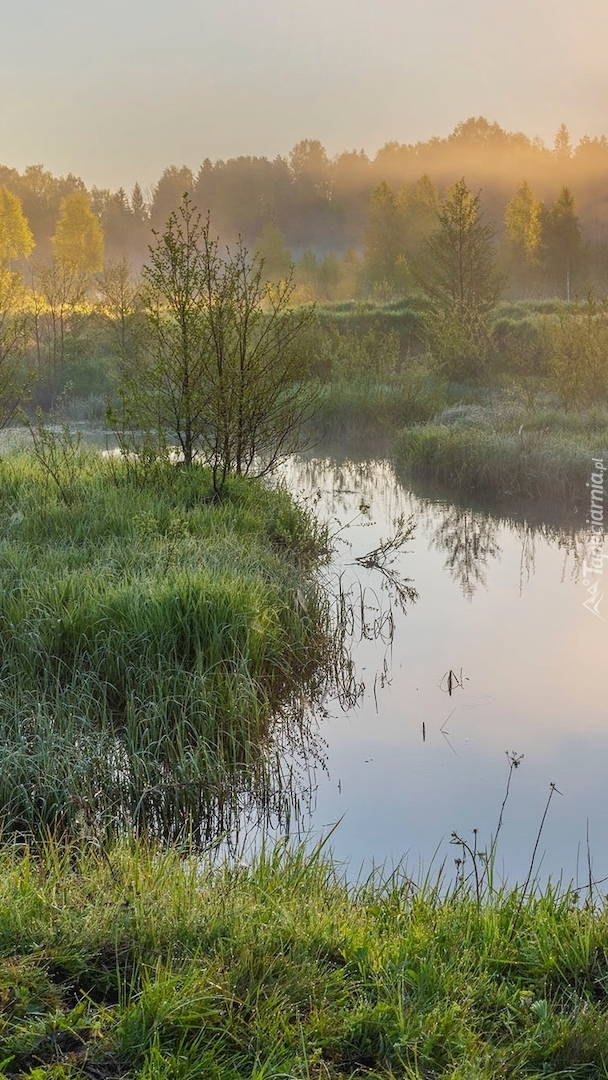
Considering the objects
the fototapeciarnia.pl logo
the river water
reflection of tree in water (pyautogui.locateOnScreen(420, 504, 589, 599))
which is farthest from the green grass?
the river water

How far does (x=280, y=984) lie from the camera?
2604mm

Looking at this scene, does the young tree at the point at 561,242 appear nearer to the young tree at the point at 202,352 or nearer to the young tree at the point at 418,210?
the young tree at the point at 418,210

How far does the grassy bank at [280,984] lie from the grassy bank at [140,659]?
1.18 metres

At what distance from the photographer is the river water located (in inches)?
173

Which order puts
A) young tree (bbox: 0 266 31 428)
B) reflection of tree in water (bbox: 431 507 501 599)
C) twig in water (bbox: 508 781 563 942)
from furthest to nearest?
1. young tree (bbox: 0 266 31 428)
2. reflection of tree in water (bbox: 431 507 501 599)
3. twig in water (bbox: 508 781 563 942)

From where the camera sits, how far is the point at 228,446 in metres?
9.18

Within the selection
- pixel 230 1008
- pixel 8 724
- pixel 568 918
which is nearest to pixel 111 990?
pixel 230 1008

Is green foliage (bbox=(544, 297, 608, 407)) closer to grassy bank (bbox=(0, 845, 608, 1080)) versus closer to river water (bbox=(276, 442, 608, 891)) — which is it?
river water (bbox=(276, 442, 608, 891))

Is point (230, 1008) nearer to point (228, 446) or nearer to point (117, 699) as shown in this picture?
point (117, 699)

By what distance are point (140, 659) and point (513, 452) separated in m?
8.92

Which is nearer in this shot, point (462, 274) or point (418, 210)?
point (462, 274)

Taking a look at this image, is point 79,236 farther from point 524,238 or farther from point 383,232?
point 524,238

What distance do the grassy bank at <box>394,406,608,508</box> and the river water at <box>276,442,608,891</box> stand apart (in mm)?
1778

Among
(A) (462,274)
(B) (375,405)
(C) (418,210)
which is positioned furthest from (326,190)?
(B) (375,405)
